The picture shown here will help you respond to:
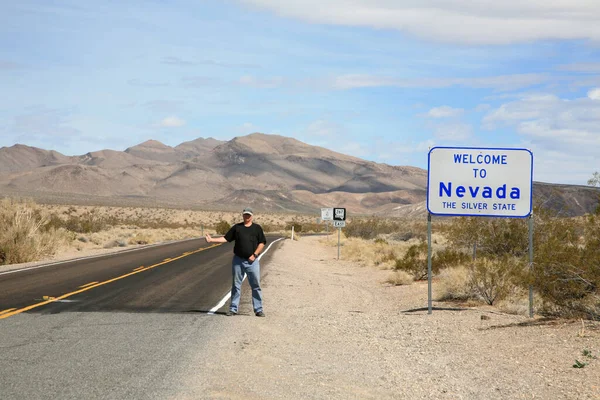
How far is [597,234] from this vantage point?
42.7ft

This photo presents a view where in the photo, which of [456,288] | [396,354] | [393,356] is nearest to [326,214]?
[456,288]

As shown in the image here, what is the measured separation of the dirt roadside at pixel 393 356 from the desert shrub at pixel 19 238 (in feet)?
49.5

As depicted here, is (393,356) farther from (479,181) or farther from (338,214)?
(338,214)

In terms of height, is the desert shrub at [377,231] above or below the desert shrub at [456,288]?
above

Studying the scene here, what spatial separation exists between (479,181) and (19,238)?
67.3ft

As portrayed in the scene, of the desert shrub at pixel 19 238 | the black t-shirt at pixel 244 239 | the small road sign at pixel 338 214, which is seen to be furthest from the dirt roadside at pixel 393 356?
A: the small road sign at pixel 338 214

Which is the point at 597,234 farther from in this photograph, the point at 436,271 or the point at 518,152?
the point at 436,271

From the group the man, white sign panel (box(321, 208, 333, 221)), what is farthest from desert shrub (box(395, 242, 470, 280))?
white sign panel (box(321, 208, 333, 221))

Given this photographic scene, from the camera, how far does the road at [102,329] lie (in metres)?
8.10

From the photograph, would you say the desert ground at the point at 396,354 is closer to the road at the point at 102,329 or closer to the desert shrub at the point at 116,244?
the road at the point at 102,329

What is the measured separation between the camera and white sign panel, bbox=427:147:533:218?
47.7 feet

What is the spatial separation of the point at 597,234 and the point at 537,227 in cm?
791

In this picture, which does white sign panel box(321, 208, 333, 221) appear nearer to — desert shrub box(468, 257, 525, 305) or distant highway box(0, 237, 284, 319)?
distant highway box(0, 237, 284, 319)

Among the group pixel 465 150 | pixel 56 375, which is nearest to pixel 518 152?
pixel 465 150
